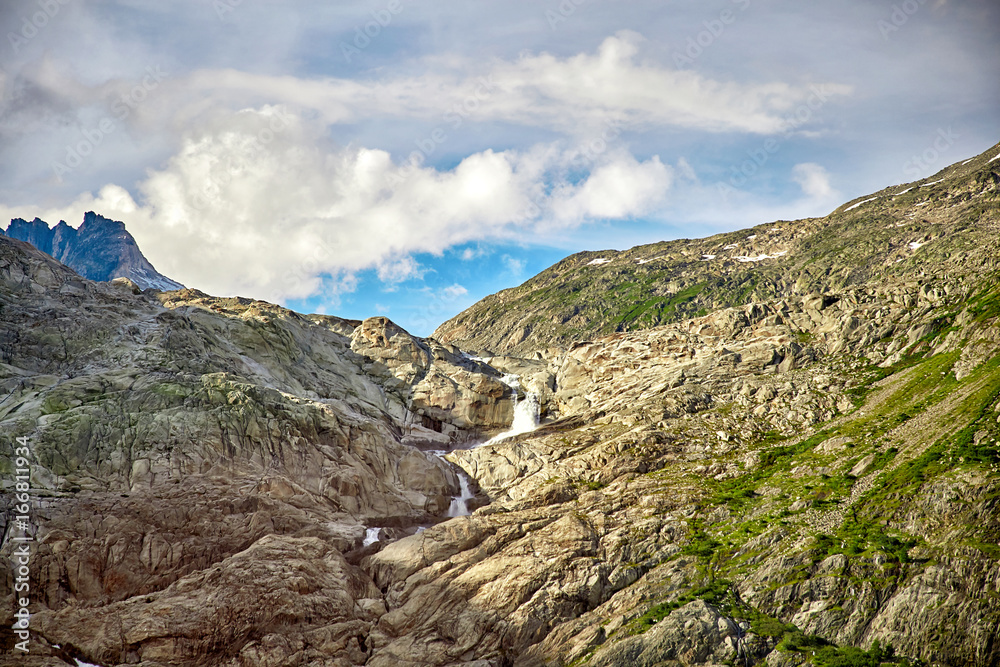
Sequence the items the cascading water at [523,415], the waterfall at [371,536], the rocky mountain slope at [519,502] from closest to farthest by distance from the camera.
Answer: the rocky mountain slope at [519,502]
the waterfall at [371,536]
the cascading water at [523,415]

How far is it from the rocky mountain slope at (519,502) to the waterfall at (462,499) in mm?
2745

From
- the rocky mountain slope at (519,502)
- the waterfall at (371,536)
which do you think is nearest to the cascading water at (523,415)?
the rocky mountain slope at (519,502)

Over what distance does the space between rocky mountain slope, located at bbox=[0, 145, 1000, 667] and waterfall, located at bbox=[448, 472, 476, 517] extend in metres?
2.75

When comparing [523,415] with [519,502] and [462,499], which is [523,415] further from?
[519,502]

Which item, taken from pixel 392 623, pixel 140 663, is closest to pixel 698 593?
pixel 392 623

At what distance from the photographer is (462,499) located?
377 ft

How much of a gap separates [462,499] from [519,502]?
1675cm

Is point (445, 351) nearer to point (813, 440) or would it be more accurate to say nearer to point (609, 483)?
point (609, 483)

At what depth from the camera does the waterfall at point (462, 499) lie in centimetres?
11161

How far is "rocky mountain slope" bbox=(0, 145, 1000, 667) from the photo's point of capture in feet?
234

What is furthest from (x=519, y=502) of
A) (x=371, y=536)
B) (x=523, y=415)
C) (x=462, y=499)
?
(x=523, y=415)

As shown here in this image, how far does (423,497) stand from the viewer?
10925 cm

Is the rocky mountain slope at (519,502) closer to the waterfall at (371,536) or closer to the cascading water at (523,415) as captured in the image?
the waterfall at (371,536)

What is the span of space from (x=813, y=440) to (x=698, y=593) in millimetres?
43911
